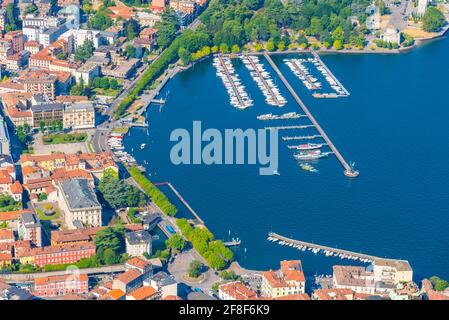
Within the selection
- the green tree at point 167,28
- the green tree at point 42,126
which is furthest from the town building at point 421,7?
the green tree at point 42,126

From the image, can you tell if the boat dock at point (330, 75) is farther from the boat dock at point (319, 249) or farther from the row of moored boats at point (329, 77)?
the boat dock at point (319, 249)

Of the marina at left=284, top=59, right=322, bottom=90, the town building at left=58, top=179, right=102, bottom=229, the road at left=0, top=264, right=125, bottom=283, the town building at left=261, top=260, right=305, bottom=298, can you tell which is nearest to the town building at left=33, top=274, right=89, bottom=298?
the road at left=0, top=264, right=125, bottom=283

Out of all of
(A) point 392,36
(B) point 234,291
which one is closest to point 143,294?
(B) point 234,291

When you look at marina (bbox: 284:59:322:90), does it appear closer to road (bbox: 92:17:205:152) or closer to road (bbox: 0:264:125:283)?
road (bbox: 92:17:205:152)

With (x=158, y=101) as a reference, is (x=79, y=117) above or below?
below

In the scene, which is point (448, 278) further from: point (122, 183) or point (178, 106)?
point (178, 106)

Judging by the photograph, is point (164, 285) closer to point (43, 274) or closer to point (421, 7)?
point (43, 274)

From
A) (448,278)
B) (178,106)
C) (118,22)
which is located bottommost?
(448,278)

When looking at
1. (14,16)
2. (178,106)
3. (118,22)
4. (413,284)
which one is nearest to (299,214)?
(413,284)
